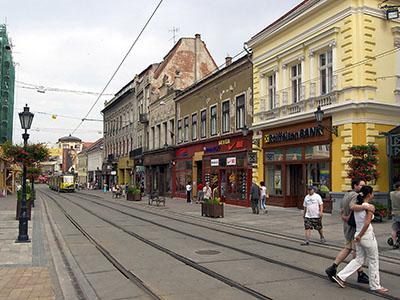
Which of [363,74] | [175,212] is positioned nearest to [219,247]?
[363,74]

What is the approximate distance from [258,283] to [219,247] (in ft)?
12.4

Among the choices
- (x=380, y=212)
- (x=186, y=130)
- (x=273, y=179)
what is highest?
(x=186, y=130)

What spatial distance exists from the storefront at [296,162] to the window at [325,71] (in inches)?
62.3

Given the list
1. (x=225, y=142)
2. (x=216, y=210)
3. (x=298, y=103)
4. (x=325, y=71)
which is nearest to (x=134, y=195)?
(x=225, y=142)

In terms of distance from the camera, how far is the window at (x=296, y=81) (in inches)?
815

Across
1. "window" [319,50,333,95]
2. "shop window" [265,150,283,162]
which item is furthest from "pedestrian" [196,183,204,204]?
"window" [319,50,333,95]

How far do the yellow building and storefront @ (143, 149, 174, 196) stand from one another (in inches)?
643

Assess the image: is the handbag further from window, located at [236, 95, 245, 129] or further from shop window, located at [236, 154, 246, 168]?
window, located at [236, 95, 245, 129]

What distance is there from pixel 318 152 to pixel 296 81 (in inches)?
165

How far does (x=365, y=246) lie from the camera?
646 centimetres

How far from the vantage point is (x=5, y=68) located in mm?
48469

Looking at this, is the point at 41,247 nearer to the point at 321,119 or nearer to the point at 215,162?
the point at 321,119

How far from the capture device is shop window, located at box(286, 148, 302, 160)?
20422mm

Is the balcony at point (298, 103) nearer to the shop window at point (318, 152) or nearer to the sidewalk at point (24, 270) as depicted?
the shop window at point (318, 152)
